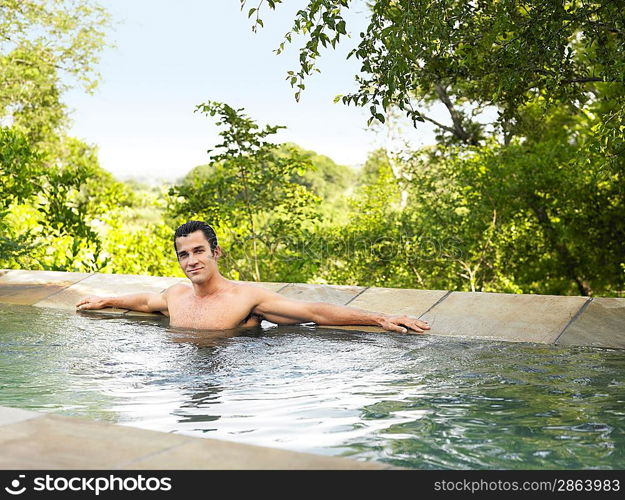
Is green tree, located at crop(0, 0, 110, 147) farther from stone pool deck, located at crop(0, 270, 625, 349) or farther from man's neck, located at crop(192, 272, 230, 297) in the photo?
man's neck, located at crop(192, 272, 230, 297)

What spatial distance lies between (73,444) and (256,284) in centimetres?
374

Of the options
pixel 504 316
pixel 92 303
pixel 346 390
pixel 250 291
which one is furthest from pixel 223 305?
pixel 346 390

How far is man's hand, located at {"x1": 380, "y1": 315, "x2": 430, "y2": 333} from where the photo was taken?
4.80m

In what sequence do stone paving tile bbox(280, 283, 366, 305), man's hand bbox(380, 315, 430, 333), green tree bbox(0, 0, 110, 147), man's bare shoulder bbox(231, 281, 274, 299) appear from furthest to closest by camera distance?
green tree bbox(0, 0, 110, 147) < stone paving tile bbox(280, 283, 366, 305) < man's bare shoulder bbox(231, 281, 274, 299) < man's hand bbox(380, 315, 430, 333)

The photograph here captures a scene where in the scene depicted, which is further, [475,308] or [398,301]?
[398,301]

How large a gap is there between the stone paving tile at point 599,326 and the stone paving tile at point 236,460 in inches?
112

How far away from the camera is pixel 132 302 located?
19.2 feet

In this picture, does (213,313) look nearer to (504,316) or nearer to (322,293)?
(322,293)

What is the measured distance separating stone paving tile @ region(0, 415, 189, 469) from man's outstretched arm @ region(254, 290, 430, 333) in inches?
115

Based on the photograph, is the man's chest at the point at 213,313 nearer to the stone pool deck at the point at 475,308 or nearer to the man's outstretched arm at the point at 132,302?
the man's outstretched arm at the point at 132,302

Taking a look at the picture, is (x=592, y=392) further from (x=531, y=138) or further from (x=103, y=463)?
(x=531, y=138)

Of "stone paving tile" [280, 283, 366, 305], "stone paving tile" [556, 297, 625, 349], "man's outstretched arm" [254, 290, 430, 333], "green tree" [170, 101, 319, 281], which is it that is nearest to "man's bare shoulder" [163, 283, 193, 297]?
"man's outstretched arm" [254, 290, 430, 333]

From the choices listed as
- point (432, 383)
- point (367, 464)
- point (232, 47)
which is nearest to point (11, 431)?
point (367, 464)

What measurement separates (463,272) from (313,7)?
6.55 meters
